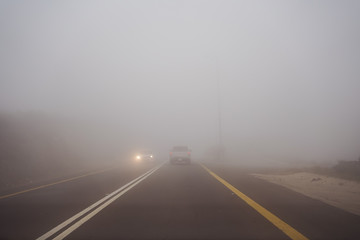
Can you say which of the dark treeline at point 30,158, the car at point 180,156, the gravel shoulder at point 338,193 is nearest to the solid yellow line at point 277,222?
the gravel shoulder at point 338,193

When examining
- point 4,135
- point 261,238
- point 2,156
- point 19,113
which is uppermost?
point 19,113

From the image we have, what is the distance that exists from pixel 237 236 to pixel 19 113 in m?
46.1

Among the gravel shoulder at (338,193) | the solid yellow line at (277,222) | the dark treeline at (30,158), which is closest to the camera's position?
the solid yellow line at (277,222)

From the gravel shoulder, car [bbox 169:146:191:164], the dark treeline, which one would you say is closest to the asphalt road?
the gravel shoulder

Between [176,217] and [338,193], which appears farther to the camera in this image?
[338,193]

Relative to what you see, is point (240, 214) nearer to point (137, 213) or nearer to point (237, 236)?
point (237, 236)

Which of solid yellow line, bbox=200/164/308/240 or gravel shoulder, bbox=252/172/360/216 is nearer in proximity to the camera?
solid yellow line, bbox=200/164/308/240

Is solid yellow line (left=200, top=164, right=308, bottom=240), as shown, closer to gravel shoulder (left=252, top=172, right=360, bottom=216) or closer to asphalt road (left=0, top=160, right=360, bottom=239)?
asphalt road (left=0, top=160, right=360, bottom=239)

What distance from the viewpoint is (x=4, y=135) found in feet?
82.0

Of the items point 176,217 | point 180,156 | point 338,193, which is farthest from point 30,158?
point 338,193

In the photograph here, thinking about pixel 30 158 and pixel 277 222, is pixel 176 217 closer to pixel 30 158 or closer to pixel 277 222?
pixel 277 222

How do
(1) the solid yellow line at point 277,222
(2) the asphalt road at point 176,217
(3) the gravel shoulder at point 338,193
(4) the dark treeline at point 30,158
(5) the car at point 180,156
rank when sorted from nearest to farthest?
(1) the solid yellow line at point 277,222, (2) the asphalt road at point 176,217, (3) the gravel shoulder at point 338,193, (4) the dark treeline at point 30,158, (5) the car at point 180,156

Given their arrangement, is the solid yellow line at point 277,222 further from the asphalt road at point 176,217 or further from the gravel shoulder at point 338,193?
the gravel shoulder at point 338,193

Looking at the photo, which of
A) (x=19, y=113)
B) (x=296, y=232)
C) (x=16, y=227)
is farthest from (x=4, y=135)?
(x=296, y=232)
